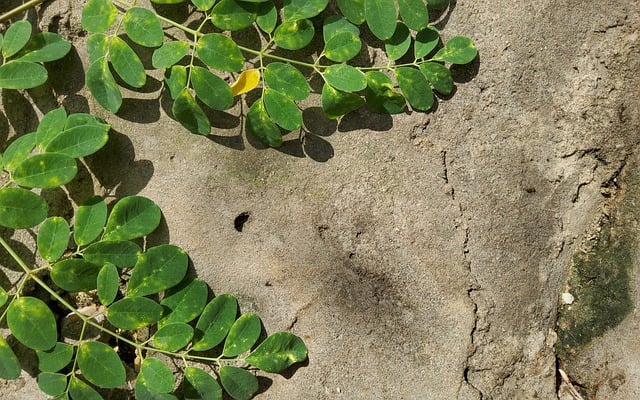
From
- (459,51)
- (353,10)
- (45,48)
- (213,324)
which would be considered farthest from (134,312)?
(459,51)

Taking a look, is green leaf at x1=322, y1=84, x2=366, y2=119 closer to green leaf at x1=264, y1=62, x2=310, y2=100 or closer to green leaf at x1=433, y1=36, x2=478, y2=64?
green leaf at x1=264, y1=62, x2=310, y2=100

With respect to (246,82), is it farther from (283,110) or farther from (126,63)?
(126,63)

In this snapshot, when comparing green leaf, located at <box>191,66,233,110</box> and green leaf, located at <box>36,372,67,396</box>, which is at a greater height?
green leaf, located at <box>191,66,233,110</box>

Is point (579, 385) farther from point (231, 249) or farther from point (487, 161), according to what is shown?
point (231, 249)

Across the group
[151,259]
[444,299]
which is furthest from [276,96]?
[444,299]

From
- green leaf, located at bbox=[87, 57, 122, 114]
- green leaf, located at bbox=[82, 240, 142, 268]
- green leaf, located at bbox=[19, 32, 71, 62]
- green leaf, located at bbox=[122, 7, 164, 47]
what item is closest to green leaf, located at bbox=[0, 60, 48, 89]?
green leaf, located at bbox=[19, 32, 71, 62]

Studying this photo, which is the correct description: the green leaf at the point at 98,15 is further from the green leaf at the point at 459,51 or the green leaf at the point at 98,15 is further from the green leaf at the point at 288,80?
the green leaf at the point at 459,51
